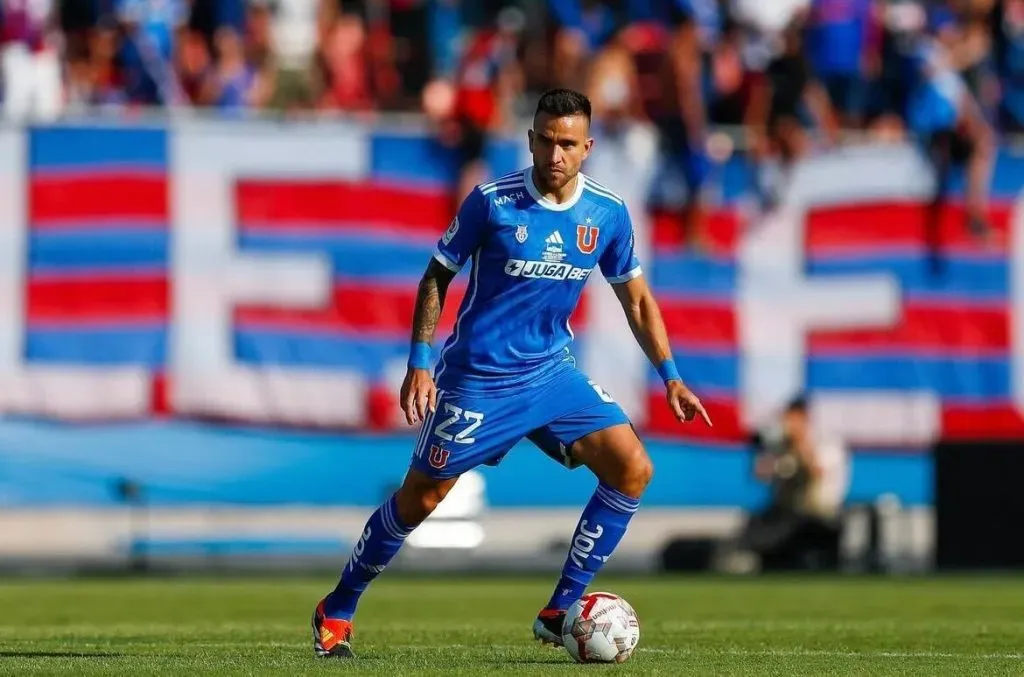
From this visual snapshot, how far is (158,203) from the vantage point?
20.4 m

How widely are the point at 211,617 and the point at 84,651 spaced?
351 cm

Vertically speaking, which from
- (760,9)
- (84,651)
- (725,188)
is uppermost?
(760,9)

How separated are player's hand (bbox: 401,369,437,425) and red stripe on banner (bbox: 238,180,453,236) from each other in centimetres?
1187

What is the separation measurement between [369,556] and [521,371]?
1.13 meters

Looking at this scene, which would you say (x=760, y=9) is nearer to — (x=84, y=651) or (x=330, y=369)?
(x=330, y=369)

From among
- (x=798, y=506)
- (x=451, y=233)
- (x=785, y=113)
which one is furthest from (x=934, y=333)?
(x=451, y=233)

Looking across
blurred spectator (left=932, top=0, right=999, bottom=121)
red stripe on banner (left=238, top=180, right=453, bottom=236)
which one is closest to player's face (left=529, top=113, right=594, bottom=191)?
red stripe on banner (left=238, top=180, right=453, bottom=236)

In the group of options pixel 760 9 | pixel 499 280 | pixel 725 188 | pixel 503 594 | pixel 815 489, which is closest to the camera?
pixel 499 280

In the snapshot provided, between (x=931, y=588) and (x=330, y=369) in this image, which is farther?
(x=330, y=369)

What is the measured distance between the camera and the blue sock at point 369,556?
928 cm

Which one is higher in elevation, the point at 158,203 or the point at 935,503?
the point at 158,203

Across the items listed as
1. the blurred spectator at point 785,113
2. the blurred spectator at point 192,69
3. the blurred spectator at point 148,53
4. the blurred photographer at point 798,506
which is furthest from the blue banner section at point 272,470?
the blurred spectator at point 192,69

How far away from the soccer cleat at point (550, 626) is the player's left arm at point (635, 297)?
110 cm

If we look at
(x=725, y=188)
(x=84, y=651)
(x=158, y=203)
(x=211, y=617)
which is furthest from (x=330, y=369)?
(x=84, y=651)
